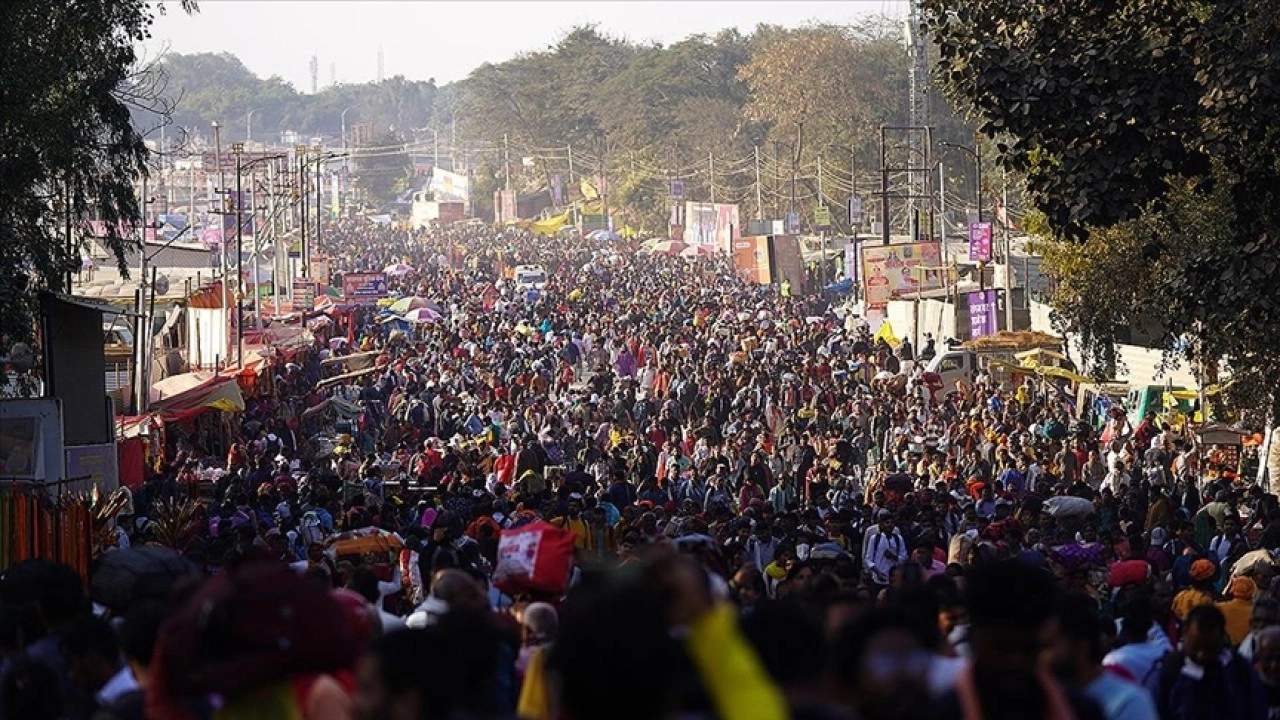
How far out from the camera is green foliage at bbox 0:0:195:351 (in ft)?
53.7

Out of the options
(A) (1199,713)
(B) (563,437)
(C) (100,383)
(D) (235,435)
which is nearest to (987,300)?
(B) (563,437)

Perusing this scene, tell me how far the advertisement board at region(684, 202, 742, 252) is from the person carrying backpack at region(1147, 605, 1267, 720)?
2386 inches

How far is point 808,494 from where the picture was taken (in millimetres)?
21484

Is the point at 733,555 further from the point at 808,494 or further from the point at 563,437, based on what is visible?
the point at 563,437

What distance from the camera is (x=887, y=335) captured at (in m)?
40.3

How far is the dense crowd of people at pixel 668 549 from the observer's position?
4.31m

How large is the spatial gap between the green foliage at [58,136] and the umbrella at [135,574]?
9.27m

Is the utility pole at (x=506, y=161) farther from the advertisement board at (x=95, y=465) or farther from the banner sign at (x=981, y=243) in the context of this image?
the advertisement board at (x=95, y=465)

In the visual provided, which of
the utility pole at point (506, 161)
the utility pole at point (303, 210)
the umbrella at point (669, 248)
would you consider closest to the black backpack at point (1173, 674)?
the utility pole at point (303, 210)

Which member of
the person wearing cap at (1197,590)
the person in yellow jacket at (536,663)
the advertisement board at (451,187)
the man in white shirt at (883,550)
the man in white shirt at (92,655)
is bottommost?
the man in white shirt at (883,550)

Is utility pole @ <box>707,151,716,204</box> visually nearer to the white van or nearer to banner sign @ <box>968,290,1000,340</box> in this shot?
the white van

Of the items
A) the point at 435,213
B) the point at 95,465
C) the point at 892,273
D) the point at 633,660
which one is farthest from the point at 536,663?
the point at 435,213

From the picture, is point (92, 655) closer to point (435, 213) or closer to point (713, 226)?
point (713, 226)

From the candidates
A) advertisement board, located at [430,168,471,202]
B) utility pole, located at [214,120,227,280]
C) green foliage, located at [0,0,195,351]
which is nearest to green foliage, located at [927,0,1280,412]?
green foliage, located at [0,0,195,351]
